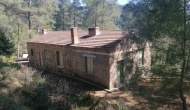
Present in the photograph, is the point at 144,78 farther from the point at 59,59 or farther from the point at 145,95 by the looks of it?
the point at 59,59

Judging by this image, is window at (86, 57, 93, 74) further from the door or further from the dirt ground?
the door

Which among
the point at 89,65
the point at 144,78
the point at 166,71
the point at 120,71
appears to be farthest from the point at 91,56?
the point at 166,71

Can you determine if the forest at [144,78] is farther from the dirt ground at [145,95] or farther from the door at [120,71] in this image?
the door at [120,71]

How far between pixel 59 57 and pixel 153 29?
11.4m

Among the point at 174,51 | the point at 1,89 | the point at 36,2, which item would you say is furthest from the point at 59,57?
the point at 36,2

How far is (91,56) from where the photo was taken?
48.5ft

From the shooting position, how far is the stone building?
1373 cm

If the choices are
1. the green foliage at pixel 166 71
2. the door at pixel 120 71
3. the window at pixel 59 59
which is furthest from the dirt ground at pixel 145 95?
the window at pixel 59 59

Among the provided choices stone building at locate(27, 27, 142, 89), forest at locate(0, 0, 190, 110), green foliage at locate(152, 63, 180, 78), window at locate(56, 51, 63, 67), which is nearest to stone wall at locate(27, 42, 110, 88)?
stone building at locate(27, 27, 142, 89)

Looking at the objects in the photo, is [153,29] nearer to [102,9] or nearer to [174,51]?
[174,51]

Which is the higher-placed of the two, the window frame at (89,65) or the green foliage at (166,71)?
the green foliage at (166,71)

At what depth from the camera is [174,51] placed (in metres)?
8.71

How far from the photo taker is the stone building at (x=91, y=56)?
13.7 meters

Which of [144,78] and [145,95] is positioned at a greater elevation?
[144,78]
